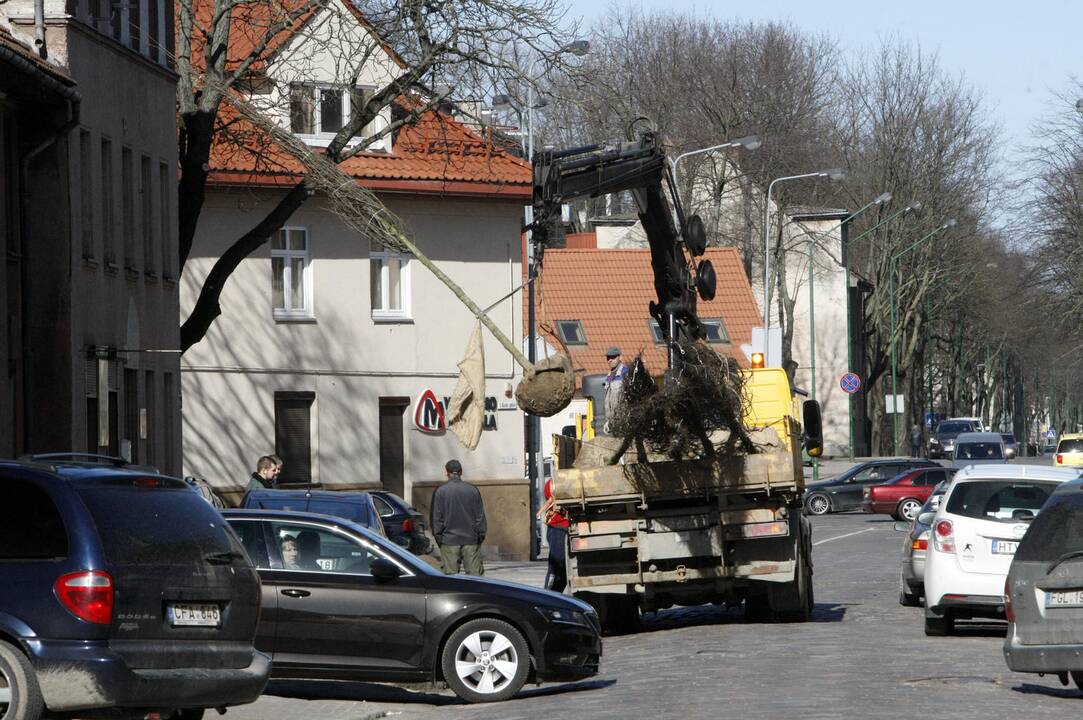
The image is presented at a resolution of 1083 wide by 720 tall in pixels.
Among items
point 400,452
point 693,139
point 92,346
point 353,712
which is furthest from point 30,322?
point 693,139

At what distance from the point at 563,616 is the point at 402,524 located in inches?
495

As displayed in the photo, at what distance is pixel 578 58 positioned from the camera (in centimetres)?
2802

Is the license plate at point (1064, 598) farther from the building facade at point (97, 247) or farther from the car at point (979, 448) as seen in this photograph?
the car at point (979, 448)

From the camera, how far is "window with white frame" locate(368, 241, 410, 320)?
38.1 m

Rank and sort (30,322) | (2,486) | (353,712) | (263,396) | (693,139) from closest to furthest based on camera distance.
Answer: (2,486) → (353,712) → (30,322) → (263,396) → (693,139)

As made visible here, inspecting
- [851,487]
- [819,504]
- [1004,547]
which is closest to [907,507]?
[851,487]

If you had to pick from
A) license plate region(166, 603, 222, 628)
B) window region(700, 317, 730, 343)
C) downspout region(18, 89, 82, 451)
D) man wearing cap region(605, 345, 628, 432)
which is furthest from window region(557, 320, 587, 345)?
license plate region(166, 603, 222, 628)

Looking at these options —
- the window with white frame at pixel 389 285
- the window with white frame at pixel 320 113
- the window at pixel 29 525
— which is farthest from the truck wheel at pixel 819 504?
the window at pixel 29 525

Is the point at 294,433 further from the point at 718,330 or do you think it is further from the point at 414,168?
the point at 718,330

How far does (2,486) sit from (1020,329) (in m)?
73.9

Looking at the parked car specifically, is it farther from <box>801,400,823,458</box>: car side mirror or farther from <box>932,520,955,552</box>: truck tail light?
<box>932,520,955,552</box>: truck tail light

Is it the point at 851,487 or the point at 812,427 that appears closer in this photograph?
the point at 812,427

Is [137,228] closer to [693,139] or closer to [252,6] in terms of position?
[252,6]

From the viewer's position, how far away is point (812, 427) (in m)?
22.7
